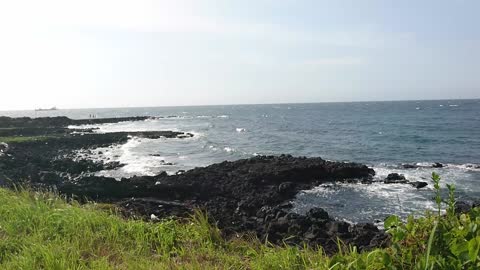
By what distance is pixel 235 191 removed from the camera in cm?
1748

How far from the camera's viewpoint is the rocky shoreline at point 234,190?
11.0m

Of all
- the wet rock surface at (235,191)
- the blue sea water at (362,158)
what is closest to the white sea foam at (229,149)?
the blue sea water at (362,158)

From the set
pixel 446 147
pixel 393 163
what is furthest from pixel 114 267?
pixel 446 147

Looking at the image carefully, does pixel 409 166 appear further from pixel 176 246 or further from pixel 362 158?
pixel 176 246

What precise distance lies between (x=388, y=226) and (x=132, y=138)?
46.6 m

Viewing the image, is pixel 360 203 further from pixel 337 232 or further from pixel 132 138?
pixel 132 138

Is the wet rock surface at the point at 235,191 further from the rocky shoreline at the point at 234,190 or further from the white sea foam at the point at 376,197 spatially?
the white sea foam at the point at 376,197

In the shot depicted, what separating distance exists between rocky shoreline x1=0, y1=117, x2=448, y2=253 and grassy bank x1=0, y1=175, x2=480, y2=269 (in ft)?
8.61

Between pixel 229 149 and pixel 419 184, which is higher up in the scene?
pixel 419 184

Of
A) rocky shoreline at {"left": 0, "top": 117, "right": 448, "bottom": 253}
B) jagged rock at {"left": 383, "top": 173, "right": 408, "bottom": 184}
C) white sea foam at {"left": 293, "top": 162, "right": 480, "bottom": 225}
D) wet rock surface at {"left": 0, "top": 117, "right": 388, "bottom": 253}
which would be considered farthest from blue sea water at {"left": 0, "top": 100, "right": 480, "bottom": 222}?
wet rock surface at {"left": 0, "top": 117, "right": 388, "bottom": 253}

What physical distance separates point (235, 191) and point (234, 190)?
165 millimetres

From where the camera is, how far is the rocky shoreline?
36.1 feet

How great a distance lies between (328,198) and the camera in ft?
54.6

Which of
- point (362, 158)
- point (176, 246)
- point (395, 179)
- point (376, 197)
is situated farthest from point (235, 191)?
point (362, 158)
